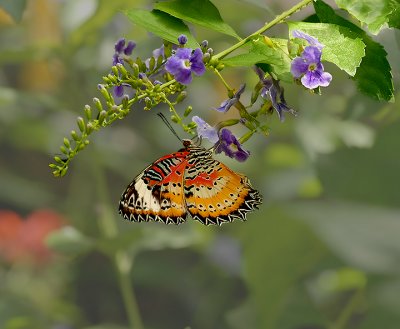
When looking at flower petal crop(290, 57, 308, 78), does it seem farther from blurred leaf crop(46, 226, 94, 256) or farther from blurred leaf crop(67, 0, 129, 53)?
blurred leaf crop(46, 226, 94, 256)

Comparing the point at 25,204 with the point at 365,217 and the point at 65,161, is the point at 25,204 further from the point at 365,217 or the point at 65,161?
the point at 65,161

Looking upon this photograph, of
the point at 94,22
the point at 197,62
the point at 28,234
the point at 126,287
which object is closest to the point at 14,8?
the point at 197,62

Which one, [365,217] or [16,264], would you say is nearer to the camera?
[365,217]

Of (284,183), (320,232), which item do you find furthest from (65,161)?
(284,183)

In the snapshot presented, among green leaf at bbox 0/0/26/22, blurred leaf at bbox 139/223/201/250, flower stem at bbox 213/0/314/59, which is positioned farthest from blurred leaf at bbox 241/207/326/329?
flower stem at bbox 213/0/314/59

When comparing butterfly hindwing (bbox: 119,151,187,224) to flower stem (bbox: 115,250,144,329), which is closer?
butterfly hindwing (bbox: 119,151,187,224)

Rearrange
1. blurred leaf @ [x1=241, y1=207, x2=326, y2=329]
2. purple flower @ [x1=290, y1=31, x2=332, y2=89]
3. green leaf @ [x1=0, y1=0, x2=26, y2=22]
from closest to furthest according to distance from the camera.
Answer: purple flower @ [x1=290, y1=31, x2=332, y2=89], green leaf @ [x1=0, y1=0, x2=26, y2=22], blurred leaf @ [x1=241, y1=207, x2=326, y2=329]

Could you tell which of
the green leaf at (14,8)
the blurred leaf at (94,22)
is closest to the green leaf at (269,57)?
the green leaf at (14,8)
